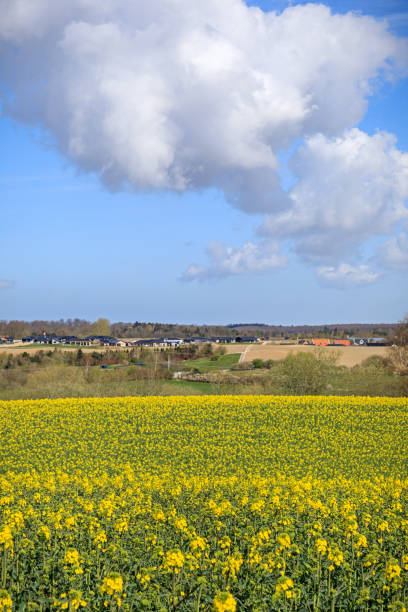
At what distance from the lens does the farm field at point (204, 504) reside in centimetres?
537

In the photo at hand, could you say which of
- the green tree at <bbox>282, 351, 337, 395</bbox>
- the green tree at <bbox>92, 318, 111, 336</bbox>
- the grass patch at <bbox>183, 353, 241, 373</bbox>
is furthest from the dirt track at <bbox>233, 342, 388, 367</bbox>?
the green tree at <bbox>92, 318, 111, 336</bbox>

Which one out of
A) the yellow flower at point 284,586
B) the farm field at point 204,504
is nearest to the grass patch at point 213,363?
the farm field at point 204,504

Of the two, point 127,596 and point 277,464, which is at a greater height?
point 127,596

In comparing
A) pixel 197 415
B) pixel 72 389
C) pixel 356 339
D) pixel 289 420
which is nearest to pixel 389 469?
pixel 289 420

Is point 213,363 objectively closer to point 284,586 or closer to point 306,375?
point 306,375

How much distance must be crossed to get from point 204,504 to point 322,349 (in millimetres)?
33645

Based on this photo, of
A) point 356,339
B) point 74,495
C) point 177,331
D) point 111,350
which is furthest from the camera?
point 177,331

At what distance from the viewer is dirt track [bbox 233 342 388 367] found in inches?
1741

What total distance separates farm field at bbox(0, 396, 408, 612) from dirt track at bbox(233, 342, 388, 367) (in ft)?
55.7

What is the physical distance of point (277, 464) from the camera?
16.9m

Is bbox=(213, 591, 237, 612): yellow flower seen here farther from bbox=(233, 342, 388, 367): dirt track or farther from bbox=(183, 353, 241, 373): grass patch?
→ bbox=(183, 353, 241, 373): grass patch

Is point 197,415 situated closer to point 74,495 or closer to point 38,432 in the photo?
point 38,432

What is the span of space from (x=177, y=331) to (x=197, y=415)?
72593mm

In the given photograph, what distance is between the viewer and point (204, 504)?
9062mm
